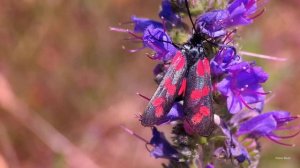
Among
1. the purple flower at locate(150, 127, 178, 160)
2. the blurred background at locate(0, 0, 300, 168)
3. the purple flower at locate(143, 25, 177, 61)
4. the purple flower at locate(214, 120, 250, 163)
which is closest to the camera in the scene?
the purple flower at locate(143, 25, 177, 61)

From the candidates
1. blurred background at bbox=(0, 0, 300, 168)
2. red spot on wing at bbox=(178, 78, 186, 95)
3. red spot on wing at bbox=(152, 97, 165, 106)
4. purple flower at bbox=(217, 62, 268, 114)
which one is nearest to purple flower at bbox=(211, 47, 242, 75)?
purple flower at bbox=(217, 62, 268, 114)

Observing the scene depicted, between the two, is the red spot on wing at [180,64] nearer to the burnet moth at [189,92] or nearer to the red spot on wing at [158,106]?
the burnet moth at [189,92]

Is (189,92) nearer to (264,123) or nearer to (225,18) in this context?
(225,18)

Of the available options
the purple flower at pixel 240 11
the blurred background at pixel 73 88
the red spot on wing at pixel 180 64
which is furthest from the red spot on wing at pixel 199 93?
the blurred background at pixel 73 88

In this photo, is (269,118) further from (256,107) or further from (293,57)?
(293,57)

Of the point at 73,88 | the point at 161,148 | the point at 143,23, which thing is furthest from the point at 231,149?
the point at 73,88

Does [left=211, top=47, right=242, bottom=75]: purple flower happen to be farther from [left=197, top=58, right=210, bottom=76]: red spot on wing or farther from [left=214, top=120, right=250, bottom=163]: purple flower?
[left=214, top=120, right=250, bottom=163]: purple flower
